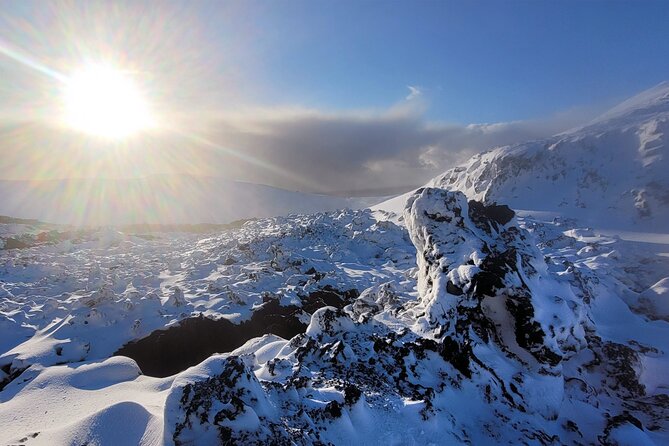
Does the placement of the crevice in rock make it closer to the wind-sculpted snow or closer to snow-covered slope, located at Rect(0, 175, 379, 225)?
the wind-sculpted snow

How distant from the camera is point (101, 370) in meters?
15.2

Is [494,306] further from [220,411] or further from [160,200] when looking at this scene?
[160,200]

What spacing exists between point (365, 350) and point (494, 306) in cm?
740

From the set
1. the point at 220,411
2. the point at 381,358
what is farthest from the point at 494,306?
the point at 220,411

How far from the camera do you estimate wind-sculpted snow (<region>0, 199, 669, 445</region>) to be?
935 centimetres

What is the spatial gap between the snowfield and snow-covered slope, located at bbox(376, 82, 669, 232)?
27.0 meters

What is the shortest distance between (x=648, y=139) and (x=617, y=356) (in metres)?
83.8

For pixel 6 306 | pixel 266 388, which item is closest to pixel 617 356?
pixel 266 388

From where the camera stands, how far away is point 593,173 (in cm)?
7756

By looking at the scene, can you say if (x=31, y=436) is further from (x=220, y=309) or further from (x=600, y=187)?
(x=600, y=187)

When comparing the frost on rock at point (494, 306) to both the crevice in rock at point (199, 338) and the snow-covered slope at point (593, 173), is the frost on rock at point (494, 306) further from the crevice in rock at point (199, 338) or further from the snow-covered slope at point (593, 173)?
the snow-covered slope at point (593, 173)

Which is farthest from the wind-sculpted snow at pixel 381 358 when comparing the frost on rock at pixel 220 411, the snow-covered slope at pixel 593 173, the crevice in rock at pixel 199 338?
the snow-covered slope at pixel 593 173

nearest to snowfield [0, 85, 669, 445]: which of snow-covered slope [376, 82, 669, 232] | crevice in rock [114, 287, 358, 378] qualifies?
crevice in rock [114, 287, 358, 378]

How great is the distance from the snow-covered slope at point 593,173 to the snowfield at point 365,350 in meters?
27.0
